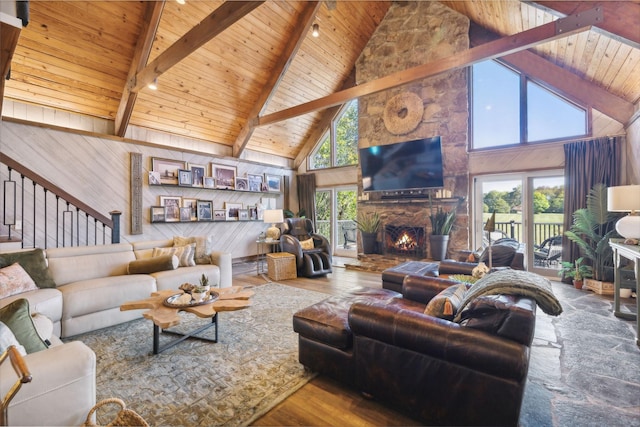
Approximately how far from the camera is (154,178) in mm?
5379

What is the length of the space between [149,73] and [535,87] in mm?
6513

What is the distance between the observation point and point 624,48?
3250 millimetres

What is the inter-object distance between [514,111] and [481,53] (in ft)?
6.83

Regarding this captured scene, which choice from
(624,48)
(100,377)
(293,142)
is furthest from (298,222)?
(624,48)

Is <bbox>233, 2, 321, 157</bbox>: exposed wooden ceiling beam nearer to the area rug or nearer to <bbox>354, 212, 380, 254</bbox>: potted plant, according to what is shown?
<bbox>354, 212, 380, 254</bbox>: potted plant

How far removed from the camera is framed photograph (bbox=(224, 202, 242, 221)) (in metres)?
6.66

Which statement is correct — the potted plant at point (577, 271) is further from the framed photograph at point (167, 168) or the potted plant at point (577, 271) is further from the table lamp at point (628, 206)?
the framed photograph at point (167, 168)

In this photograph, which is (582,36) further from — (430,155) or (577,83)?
(430,155)

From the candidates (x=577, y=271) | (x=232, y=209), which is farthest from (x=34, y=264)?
(x=577, y=271)

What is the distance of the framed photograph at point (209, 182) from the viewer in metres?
6.17

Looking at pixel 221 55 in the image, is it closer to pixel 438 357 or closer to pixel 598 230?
pixel 438 357

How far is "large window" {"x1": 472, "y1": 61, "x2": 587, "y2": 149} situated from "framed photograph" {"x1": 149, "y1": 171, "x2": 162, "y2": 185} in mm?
6341

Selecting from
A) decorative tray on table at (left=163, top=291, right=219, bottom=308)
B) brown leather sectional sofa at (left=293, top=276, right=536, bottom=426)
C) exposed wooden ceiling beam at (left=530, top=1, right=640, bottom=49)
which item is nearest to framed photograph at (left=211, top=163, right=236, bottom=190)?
decorative tray on table at (left=163, top=291, right=219, bottom=308)

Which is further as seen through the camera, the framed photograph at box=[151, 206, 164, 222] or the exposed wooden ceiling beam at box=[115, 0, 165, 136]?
the framed photograph at box=[151, 206, 164, 222]
